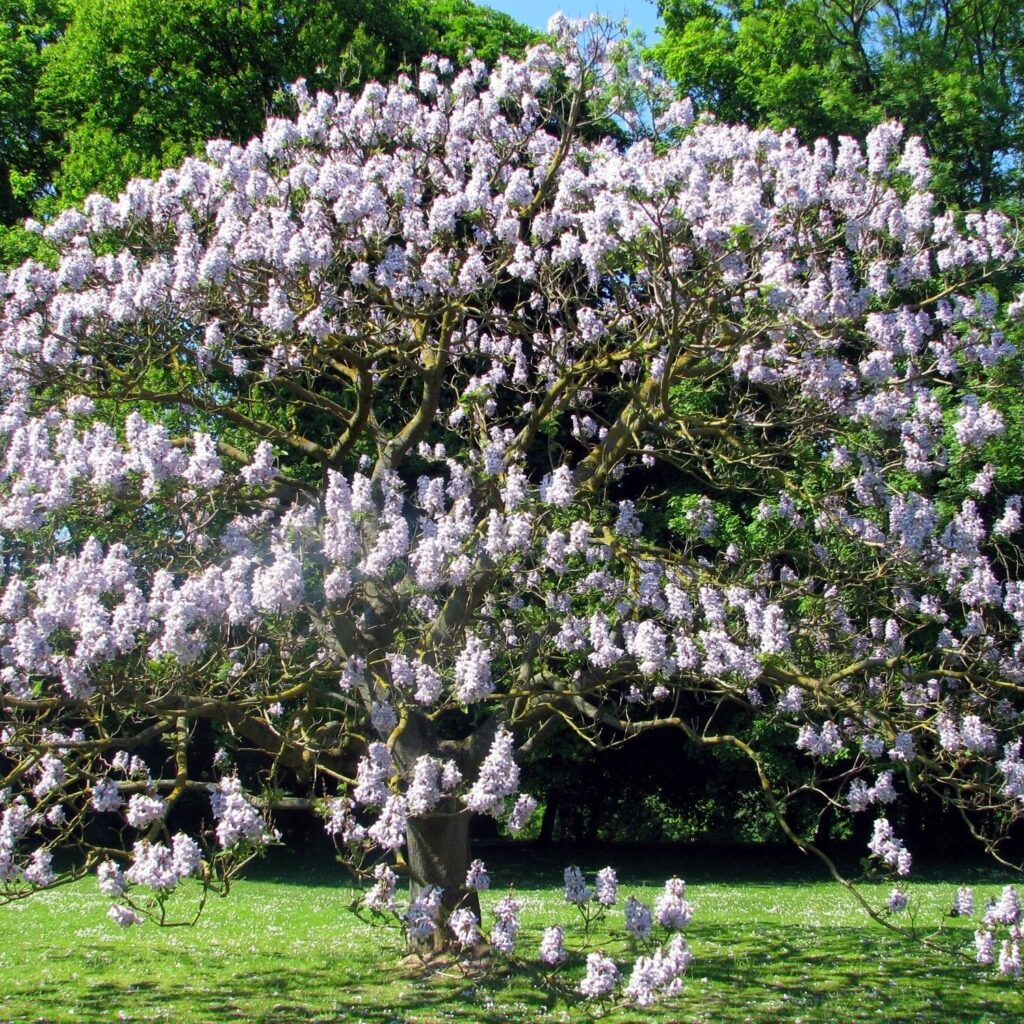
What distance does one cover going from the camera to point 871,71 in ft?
65.2

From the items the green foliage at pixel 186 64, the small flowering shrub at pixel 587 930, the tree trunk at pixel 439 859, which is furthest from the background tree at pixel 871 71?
the small flowering shrub at pixel 587 930

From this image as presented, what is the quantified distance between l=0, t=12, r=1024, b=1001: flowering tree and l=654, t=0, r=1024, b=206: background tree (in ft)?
29.8

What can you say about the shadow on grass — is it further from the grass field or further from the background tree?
the background tree

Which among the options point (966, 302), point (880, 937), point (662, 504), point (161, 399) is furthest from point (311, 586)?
point (662, 504)

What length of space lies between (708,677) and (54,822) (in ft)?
14.2

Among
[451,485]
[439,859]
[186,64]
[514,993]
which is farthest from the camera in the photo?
[186,64]

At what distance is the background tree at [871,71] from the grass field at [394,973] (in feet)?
36.0

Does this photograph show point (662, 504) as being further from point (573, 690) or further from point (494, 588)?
point (573, 690)

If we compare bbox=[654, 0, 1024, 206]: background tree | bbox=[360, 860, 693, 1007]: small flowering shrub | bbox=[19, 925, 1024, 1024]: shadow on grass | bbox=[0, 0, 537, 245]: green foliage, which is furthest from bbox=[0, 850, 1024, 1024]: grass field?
bbox=[654, 0, 1024, 206]: background tree

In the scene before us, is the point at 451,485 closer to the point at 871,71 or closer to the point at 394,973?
the point at 394,973

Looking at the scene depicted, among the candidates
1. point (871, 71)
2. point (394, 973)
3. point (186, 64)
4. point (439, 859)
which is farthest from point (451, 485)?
point (871, 71)

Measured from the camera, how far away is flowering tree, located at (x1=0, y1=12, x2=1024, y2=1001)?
6207 millimetres

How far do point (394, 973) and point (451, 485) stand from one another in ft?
12.1

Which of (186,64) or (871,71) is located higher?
(871,71)
